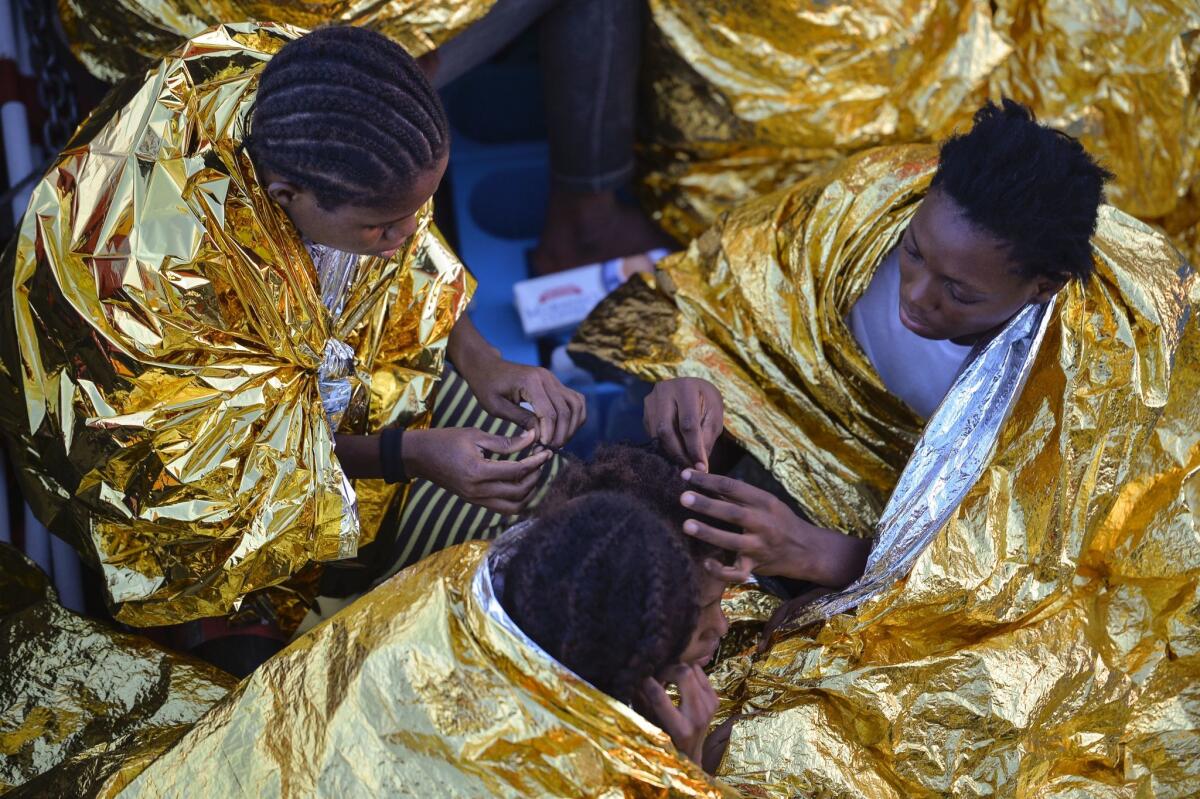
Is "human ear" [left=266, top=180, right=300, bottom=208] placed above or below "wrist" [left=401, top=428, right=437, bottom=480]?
above

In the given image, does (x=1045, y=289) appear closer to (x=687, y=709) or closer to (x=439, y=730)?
(x=687, y=709)

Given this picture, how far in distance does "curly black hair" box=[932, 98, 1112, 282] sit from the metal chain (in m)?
1.26

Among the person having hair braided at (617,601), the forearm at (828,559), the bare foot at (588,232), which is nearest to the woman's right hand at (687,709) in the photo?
the person having hair braided at (617,601)

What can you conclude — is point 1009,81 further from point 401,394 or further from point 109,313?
point 109,313

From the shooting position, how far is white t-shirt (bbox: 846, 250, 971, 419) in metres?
1.31

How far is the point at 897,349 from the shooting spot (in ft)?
4.41

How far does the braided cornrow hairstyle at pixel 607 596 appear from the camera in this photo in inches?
32.3

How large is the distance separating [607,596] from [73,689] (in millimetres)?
647

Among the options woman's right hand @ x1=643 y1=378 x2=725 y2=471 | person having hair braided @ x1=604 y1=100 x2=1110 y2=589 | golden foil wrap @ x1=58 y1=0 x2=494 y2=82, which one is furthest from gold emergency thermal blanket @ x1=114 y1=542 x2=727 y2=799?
golden foil wrap @ x1=58 y1=0 x2=494 y2=82

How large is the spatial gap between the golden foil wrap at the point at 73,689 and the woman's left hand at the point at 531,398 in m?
0.42

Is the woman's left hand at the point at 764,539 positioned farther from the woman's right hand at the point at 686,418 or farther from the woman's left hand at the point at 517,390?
the woman's left hand at the point at 517,390

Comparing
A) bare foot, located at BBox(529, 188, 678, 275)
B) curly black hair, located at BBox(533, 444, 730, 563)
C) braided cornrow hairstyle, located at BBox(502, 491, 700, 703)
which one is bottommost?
bare foot, located at BBox(529, 188, 678, 275)

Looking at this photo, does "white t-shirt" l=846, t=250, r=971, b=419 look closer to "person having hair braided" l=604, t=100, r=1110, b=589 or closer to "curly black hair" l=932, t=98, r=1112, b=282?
"person having hair braided" l=604, t=100, r=1110, b=589

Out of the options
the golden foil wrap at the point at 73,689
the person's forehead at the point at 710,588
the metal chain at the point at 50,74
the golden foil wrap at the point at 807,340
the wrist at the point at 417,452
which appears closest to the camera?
the person's forehead at the point at 710,588
